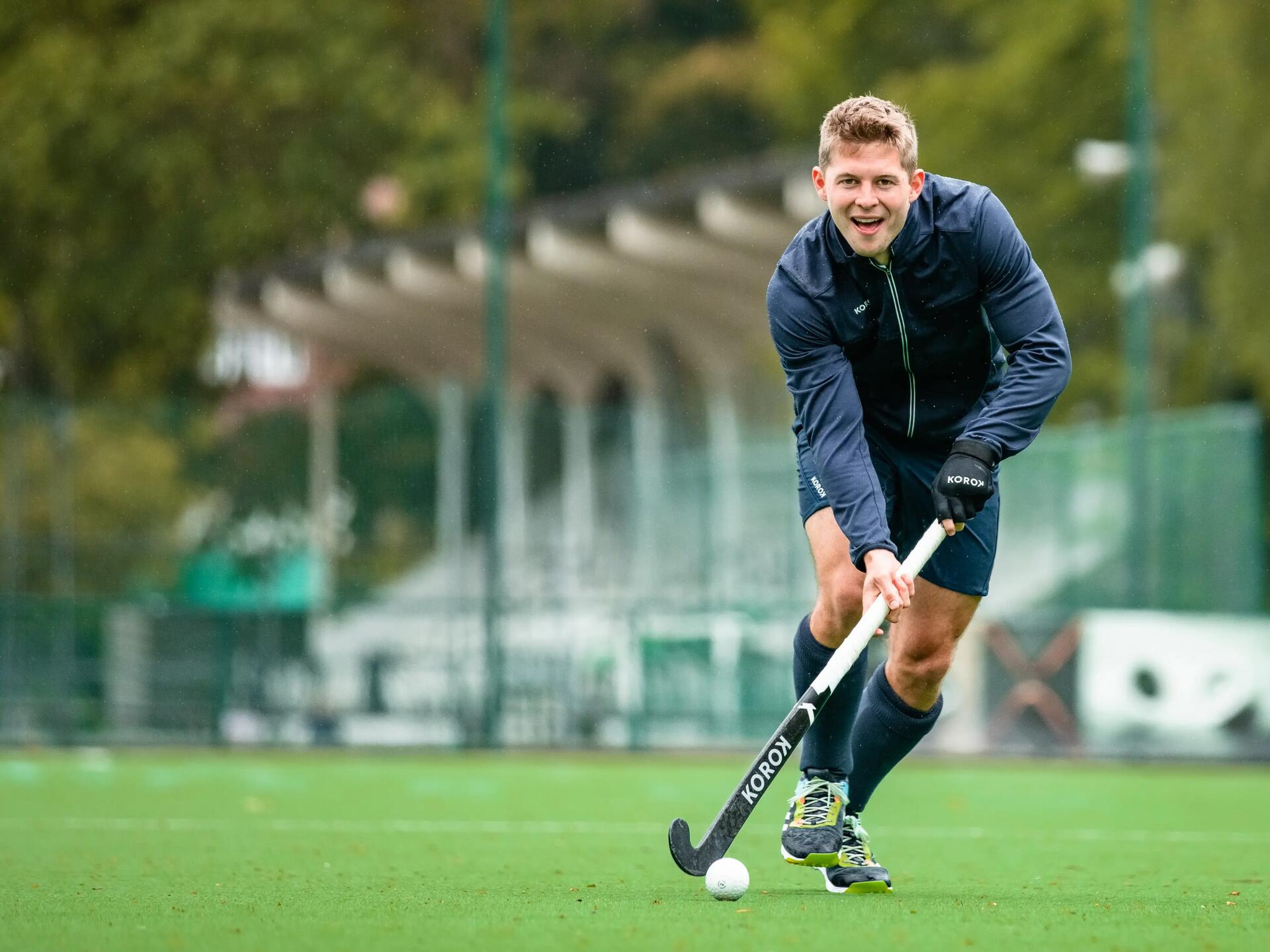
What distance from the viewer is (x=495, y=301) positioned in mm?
14250

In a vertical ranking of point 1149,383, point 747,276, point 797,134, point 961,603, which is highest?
point 797,134

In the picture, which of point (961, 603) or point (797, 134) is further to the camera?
point (797, 134)

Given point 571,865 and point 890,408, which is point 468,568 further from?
point 890,408

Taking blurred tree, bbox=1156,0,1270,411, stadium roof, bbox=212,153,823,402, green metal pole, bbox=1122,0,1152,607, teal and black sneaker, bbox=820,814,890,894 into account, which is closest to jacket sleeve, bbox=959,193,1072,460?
teal and black sneaker, bbox=820,814,890,894

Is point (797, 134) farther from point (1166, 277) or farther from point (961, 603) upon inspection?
point (961, 603)

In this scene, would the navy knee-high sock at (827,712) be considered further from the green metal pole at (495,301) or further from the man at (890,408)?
the green metal pole at (495,301)

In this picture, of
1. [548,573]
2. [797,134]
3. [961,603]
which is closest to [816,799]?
[961,603]

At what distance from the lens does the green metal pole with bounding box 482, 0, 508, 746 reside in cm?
1388

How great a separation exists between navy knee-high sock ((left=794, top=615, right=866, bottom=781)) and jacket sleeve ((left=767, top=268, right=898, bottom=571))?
1.21ft

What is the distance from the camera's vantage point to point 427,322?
59.9 feet

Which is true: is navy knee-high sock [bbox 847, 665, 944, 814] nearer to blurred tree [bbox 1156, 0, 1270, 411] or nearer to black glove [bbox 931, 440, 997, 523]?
black glove [bbox 931, 440, 997, 523]

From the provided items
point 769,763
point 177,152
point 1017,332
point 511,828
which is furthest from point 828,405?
point 177,152

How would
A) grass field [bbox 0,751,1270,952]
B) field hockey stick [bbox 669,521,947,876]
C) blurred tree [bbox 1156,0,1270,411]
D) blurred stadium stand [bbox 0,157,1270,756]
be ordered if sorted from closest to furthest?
1. grass field [bbox 0,751,1270,952]
2. field hockey stick [bbox 669,521,947,876]
3. blurred stadium stand [bbox 0,157,1270,756]
4. blurred tree [bbox 1156,0,1270,411]

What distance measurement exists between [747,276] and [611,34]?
2.59m
